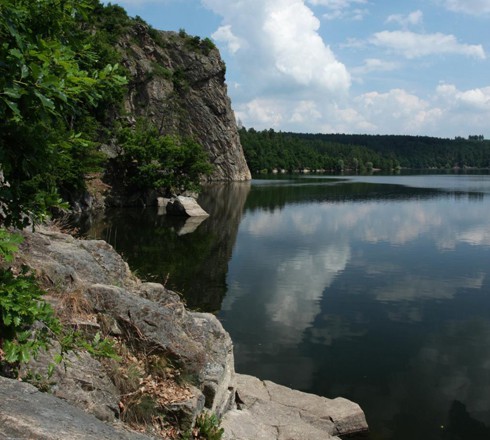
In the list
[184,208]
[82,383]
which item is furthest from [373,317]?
[184,208]

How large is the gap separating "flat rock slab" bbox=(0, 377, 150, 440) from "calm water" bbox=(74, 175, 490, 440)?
360 inches

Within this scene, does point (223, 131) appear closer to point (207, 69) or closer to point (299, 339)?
point (207, 69)

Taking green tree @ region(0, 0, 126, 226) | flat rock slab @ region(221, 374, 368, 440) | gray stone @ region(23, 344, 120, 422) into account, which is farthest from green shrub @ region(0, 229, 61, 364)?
flat rock slab @ region(221, 374, 368, 440)

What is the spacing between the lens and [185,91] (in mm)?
117375

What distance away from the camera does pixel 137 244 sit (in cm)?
3622

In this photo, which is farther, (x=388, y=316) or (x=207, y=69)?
(x=207, y=69)

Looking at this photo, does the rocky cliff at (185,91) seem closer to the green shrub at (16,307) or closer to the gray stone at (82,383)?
the gray stone at (82,383)

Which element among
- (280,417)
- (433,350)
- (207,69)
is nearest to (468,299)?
(433,350)

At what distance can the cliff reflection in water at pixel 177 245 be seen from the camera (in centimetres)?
2577

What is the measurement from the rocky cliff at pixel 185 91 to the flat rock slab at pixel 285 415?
8820 centimetres

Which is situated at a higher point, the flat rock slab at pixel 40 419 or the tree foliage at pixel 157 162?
the tree foliage at pixel 157 162

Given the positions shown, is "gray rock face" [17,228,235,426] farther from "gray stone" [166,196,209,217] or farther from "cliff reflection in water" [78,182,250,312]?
"gray stone" [166,196,209,217]

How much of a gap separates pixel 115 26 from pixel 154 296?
98.6 metres

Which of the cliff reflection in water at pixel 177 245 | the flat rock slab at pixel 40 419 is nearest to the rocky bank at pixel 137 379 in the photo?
the flat rock slab at pixel 40 419
